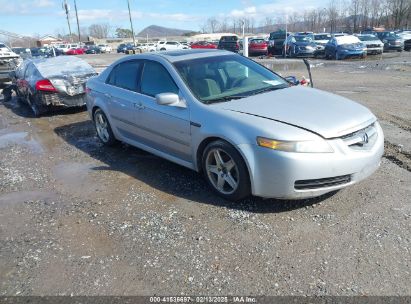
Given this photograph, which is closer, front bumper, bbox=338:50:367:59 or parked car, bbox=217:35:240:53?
front bumper, bbox=338:50:367:59

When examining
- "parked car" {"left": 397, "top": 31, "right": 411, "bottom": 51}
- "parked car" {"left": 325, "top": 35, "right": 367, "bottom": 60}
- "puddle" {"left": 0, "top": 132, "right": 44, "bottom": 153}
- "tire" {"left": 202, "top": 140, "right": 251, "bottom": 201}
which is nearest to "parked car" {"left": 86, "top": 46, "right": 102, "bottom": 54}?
"parked car" {"left": 325, "top": 35, "right": 367, "bottom": 60}

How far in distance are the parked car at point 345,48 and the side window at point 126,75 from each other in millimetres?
20635

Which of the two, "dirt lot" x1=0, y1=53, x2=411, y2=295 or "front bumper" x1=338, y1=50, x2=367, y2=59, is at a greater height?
"front bumper" x1=338, y1=50, x2=367, y2=59

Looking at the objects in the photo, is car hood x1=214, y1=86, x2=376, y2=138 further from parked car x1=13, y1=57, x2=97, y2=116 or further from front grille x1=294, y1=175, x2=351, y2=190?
parked car x1=13, y1=57, x2=97, y2=116

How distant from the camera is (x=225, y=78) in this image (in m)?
4.57

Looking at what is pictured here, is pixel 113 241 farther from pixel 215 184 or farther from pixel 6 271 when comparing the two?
pixel 215 184

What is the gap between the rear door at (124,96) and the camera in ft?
16.7

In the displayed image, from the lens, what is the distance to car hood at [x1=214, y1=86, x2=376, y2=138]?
350 cm

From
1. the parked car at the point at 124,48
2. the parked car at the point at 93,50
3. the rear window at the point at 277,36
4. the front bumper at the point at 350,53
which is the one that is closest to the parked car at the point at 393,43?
the front bumper at the point at 350,53

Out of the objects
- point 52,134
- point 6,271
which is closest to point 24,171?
point 52,134

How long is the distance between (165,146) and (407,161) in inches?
126

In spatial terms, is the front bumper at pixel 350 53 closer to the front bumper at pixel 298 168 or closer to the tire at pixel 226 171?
the front bumper at pixel 298 168

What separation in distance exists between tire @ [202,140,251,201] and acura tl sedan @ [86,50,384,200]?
0.4 inches

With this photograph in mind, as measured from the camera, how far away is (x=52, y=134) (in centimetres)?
758
